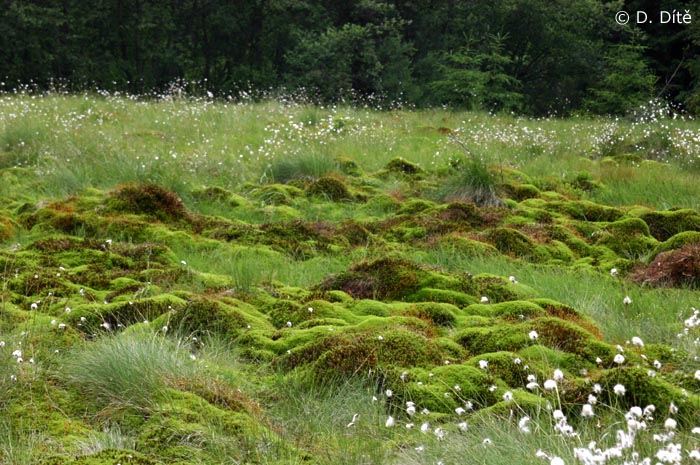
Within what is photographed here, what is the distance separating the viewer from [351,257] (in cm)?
728

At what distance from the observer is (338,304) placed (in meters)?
5.53

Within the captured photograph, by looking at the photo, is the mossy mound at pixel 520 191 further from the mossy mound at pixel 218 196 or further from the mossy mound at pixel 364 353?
the mossy mound at pixel 364 353

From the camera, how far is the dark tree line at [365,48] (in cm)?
2511

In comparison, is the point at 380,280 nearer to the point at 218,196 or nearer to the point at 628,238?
the point at 628,238

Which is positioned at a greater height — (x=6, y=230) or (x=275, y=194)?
(x=6, y=230)

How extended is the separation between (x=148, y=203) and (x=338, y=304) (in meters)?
3.76

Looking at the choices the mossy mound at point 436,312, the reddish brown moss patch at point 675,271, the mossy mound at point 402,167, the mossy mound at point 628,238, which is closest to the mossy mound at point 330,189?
the mossy mound at point 402,167

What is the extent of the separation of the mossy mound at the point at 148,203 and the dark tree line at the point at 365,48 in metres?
15.6

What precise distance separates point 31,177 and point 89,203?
2139 millimetres

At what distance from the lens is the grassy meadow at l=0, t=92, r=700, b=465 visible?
11.2 feet

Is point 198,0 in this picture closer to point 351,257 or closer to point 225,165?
point 225,165

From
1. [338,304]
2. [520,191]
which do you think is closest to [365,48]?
[520,191]

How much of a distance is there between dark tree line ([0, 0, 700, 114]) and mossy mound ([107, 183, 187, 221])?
51.2ft

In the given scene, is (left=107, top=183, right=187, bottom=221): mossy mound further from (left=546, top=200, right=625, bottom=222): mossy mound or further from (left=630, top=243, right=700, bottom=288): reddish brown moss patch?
(left=630, top=243, right=700, bottom=288): reddish brown moss patch
